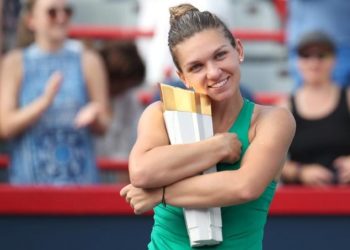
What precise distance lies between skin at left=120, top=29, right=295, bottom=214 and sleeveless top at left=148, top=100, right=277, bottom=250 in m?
0.05

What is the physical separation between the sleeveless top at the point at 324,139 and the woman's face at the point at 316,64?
0.29 metres

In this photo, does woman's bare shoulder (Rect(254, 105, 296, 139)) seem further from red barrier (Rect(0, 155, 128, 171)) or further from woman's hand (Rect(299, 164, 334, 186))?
red barrier (Rect(0, 155, 128, 171))

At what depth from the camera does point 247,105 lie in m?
3.29

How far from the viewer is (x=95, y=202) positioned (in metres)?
4.80

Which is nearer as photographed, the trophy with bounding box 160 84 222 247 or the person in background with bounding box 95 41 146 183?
the trophy with bounding box 160 84 222 247

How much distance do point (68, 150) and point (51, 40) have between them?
0.61 metres

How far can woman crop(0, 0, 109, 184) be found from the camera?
538cm

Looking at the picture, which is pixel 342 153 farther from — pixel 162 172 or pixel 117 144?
pixel 162 172

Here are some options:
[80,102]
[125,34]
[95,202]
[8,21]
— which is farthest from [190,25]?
[125,34]

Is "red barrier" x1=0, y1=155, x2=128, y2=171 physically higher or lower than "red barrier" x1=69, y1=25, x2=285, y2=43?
lower

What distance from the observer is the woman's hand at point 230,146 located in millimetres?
3098

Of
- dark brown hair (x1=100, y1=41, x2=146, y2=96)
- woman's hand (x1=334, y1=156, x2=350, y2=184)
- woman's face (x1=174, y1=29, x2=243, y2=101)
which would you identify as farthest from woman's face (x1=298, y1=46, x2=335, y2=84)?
woman's face (x1=174, y1=29, x2=243, y2=101)

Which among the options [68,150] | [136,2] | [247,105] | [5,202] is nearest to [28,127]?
[68,150]

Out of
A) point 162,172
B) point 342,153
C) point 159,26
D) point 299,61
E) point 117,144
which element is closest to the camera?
point 162,172
